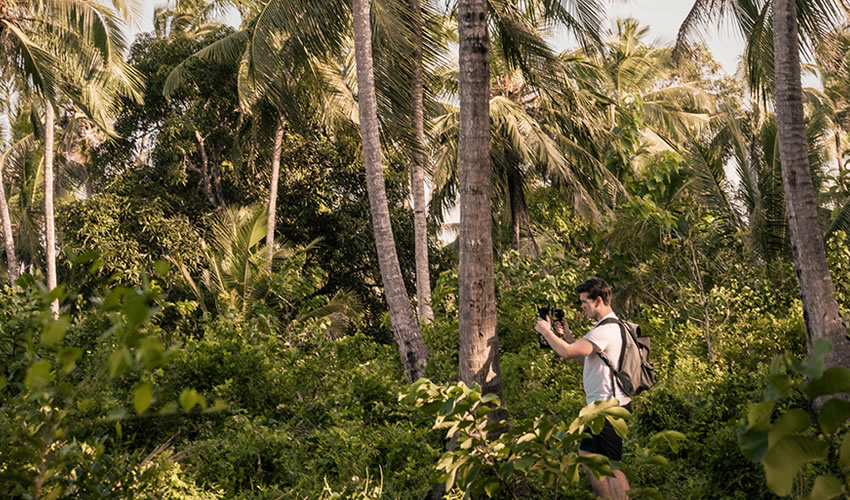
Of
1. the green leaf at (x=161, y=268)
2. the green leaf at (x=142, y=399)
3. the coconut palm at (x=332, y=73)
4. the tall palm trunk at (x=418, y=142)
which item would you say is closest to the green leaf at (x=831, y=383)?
the green leaf at (x=142, y=399)

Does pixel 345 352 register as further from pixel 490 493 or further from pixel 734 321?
pixel 490 493

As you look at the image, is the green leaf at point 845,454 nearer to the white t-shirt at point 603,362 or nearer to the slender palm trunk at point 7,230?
the white t-shirt at point 603,362

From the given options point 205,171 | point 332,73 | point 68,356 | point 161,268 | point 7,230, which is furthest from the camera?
point 205,171

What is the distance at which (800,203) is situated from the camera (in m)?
7.47

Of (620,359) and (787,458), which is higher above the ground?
(620,359)

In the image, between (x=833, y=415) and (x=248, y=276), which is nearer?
(x=833, y=415)

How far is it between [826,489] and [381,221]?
7.80 metres

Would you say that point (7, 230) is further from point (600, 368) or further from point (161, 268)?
point (161, 268)

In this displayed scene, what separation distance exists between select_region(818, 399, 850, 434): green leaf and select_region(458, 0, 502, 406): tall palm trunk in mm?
4284

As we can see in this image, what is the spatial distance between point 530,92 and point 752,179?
5.05 meters

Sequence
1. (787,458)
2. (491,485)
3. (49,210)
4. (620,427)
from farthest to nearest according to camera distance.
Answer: (49,210), (491,485), (620,427), (787,458)

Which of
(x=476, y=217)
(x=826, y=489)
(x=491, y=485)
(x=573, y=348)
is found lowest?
(x=491, y=485)

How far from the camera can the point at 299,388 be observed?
847 centimetres

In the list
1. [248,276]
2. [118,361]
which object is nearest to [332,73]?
[248,276]
